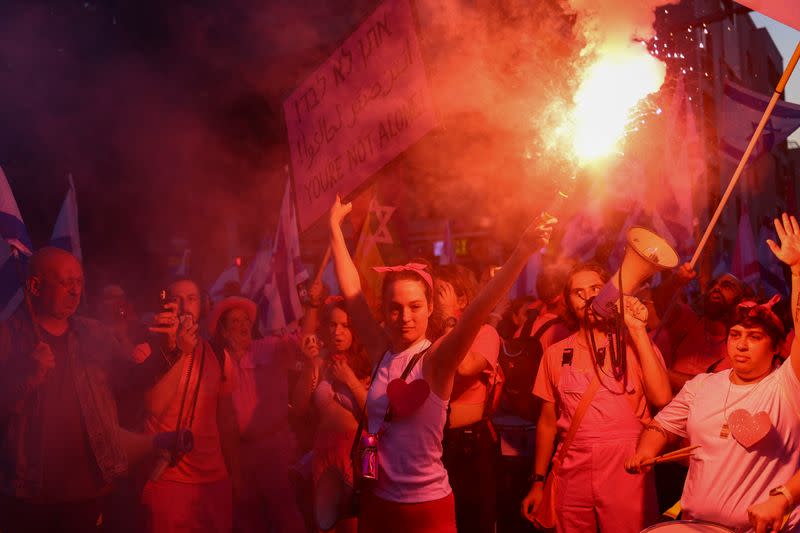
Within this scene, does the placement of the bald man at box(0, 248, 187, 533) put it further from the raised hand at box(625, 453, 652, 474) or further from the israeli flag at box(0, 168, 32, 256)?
the raised hand at box(625, 453, 652, 474)

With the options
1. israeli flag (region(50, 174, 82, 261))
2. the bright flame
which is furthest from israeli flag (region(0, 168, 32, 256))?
the bright flame

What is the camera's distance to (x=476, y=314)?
98.2 inches

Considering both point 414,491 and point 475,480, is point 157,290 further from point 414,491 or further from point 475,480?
point 414,491

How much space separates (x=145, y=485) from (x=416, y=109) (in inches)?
107

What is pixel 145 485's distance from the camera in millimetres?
3924

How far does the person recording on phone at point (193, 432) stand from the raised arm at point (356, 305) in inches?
50.3

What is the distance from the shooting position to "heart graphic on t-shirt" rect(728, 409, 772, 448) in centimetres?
279

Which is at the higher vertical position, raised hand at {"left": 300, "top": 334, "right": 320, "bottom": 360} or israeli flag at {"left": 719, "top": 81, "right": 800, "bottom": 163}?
israeli flag at {"left": 719, "top": 81, "right": 800, "bottom": 163}

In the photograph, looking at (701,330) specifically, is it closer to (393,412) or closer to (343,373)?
(343,373)

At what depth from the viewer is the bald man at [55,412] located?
3572 mm

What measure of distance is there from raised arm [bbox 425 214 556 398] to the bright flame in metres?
0.73

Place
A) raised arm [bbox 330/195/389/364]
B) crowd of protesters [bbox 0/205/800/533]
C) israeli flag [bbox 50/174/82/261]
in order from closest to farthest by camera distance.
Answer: crowd of protesters [bbox 0/205/800/533] < raised arm [bbox 330/195/389/364] < israeli flag [bbox 50/174/82/261]

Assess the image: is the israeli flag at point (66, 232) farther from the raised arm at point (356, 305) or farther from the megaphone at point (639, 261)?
the megaphone at point (639, 261)

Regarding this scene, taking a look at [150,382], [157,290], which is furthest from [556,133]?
[157,290]
